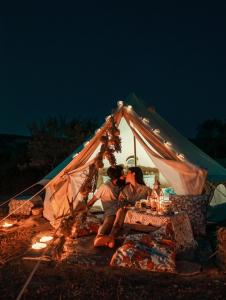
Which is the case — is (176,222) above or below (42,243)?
above

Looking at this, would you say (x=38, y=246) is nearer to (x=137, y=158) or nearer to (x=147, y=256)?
(x=147, y=256)

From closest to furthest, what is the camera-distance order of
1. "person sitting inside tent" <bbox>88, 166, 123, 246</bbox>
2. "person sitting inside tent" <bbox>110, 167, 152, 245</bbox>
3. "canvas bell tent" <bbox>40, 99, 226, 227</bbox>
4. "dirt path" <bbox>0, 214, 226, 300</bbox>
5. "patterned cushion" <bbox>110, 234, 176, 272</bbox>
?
1. "dirt path" <bbox>0, 214, 226, 300</bbox>
2. "patterned cushion" <bbox>110, 234, 176, 272</bbox>
3. "person sitting inside tent" <bbox>88, 166, 123, 246</bbox>
4. "person sitting inside tent" <bbox>110, 167, 152, 245</bbox>
5. "canvas bell tent" <bbox>40, 99, 226, 227</bbox>

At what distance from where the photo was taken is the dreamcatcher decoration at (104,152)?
597cm

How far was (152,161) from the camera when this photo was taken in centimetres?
704

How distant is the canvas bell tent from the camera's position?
6246mm

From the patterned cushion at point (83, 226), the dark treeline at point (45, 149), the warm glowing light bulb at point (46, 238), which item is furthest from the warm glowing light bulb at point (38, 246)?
the dark treeline at point (45, 149)

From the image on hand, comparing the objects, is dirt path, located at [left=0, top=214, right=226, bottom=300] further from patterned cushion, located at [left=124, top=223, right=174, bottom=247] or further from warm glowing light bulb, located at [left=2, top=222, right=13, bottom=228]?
warm glowing light bulb, located at [left=2, top=222, right=13, bottom=228]

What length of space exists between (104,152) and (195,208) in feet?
5.74

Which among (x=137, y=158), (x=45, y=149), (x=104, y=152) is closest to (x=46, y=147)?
(x=45, y=149)

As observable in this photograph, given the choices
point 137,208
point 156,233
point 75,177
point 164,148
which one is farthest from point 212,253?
point 75,177

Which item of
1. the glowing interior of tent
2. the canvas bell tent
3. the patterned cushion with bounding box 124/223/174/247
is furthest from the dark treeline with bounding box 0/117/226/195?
the patterned cushion with bounding box 124/223/174/247

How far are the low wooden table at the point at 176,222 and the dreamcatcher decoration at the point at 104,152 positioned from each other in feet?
3.06

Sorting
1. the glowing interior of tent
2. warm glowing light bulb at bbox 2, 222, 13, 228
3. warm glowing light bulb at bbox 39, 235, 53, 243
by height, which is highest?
the glowing interior of tent

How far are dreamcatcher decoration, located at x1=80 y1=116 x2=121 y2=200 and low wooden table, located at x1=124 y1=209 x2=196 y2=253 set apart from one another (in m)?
0.93
